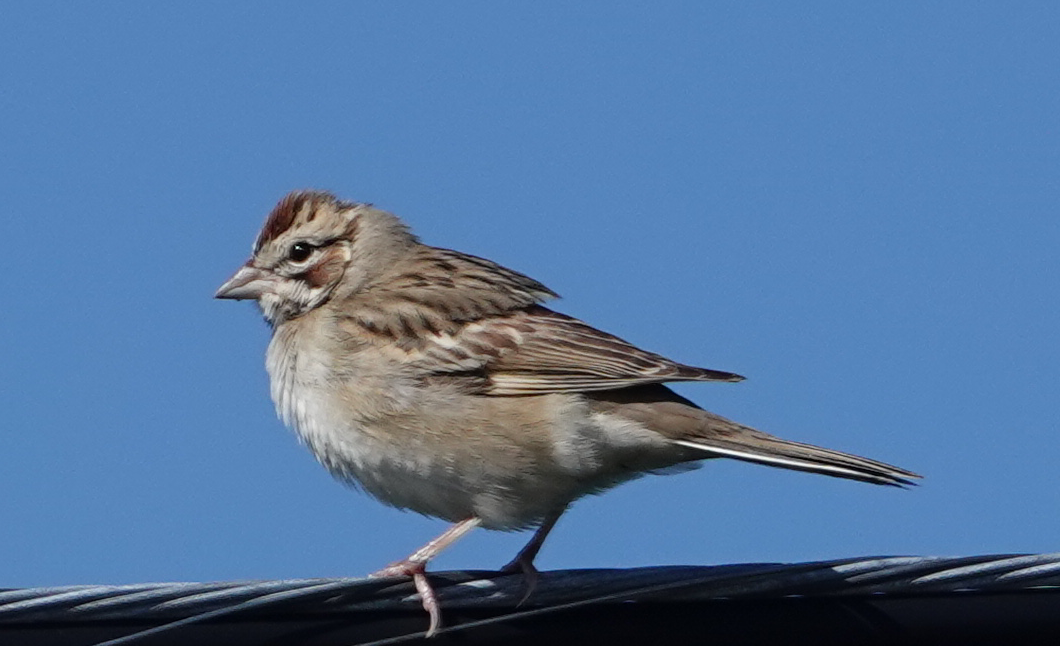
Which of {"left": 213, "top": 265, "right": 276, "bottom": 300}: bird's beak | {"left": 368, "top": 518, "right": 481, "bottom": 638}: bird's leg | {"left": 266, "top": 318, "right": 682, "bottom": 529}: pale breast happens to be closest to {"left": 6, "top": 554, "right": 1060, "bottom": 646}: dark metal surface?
{"left": 368, "top": 518, "right": 481, "bottom": 638}: bird's leg

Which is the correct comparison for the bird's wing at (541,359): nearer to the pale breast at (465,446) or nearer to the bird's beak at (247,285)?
the pale breast at (465,446)

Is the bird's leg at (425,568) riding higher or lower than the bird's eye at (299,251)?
lower

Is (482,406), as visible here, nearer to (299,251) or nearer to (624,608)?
(299,251)

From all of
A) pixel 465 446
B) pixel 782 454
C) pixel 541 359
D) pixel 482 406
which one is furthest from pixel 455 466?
pixel 782 454

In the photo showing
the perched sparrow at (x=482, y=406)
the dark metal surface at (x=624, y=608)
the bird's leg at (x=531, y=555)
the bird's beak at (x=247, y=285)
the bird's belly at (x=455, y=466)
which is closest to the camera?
the dark metal surface at (x=624, y=608)

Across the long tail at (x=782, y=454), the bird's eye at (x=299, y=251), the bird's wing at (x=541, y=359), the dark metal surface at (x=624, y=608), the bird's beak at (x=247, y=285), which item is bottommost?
the dark metal surface at (x=624, y=608)

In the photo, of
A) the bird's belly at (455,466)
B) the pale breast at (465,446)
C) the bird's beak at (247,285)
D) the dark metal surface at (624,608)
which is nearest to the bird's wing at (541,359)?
the pale breast at (465,446)

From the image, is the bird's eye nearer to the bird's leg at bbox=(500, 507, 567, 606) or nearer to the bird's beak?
the bird's beak
